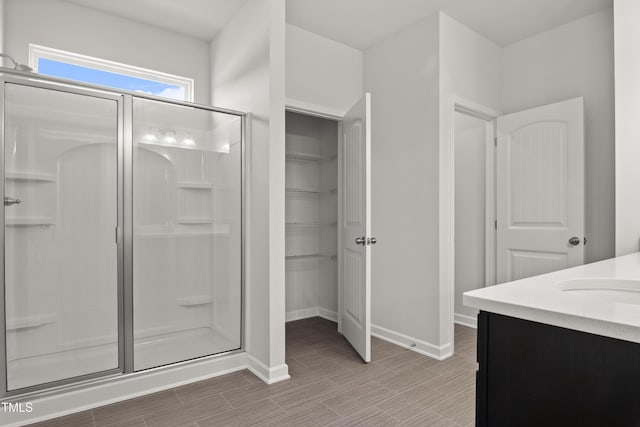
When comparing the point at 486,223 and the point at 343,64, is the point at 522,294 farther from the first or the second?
the point at 343,64

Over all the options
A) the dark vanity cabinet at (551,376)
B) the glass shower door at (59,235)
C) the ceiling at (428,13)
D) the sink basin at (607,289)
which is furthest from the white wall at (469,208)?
the glass shower door at (59,235)

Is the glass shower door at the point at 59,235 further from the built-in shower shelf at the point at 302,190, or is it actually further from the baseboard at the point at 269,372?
the built-in shower shelf at the point at 302,190

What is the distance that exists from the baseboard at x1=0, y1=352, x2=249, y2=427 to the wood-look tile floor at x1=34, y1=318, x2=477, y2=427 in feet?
0.17

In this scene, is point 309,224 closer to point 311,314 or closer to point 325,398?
point 311,314

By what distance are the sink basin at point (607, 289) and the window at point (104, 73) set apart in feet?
10.2

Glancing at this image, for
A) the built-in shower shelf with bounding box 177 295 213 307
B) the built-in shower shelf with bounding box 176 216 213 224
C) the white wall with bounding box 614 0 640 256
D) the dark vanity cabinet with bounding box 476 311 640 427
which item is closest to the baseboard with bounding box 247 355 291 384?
the built-in shower shelf with bounding box 177 295 213 307

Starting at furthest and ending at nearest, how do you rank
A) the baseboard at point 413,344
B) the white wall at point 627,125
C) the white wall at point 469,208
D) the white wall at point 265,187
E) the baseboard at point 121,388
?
the white wall at point 469,208 → the baseboard at point 413,344 → the white wall at point 265,187 → the white wall at point 627,125 → the baseboard at point 121,388

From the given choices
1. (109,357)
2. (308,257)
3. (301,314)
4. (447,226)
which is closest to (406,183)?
(447,226)

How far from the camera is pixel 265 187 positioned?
2.62m

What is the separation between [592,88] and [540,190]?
0.92m

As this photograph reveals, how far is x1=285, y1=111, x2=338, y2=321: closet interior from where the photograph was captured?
13.5 feet

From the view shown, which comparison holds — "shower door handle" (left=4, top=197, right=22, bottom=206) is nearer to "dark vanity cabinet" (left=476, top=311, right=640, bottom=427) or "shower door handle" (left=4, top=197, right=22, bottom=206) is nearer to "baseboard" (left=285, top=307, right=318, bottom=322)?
"dark vanity cabinet" (left=476, top=311, right=640, bottom=427)

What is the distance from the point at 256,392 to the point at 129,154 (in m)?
1.75

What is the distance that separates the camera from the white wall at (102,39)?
2.75 metres
